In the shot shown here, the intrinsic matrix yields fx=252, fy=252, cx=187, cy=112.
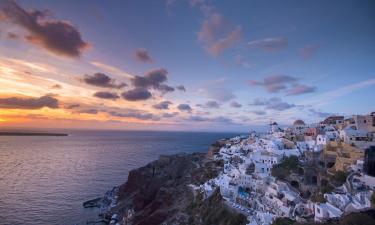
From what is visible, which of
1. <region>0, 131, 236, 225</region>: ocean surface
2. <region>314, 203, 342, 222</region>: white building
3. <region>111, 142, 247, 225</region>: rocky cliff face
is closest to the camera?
<region>314, 203, 342, 222</region>: white building

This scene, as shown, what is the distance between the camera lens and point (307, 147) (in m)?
47.6

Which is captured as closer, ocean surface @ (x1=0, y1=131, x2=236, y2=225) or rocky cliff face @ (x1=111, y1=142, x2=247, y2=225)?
rocky cliff face @ (x1=111, y1=142, x2=247, y2=225)

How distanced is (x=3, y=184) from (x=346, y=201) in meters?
83.7

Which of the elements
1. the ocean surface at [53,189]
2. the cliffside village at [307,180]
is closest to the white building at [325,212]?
the cliffside village at [307,180]

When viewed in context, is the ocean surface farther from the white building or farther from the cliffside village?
the white building

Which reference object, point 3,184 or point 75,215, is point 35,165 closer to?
point 3,184

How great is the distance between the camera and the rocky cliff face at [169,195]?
42194 millimetres

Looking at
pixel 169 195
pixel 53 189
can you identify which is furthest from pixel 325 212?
pixel 53 189

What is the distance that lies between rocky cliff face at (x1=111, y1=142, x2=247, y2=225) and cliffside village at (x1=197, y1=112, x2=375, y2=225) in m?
3.27

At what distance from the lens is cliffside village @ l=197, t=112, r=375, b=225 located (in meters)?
27.7

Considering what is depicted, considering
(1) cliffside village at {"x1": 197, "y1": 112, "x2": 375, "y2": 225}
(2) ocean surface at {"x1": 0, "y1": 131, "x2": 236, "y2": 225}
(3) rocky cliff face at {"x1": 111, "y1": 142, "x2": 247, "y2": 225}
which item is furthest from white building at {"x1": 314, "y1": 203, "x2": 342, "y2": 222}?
(2) ocean surface at {"x1": 0, "y1": 131, "x2": 236, "y2": 225}

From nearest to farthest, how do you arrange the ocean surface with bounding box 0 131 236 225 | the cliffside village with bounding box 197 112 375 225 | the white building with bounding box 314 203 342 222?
1. the white building with bounding box 314 203 342 222
2. the cliffside village with bounding box 197 112 375 225
3. the ocean surface with bounding box 0 131 236 225

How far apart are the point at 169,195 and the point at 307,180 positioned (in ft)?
92.2

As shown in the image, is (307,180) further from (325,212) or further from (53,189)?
(53,189)
